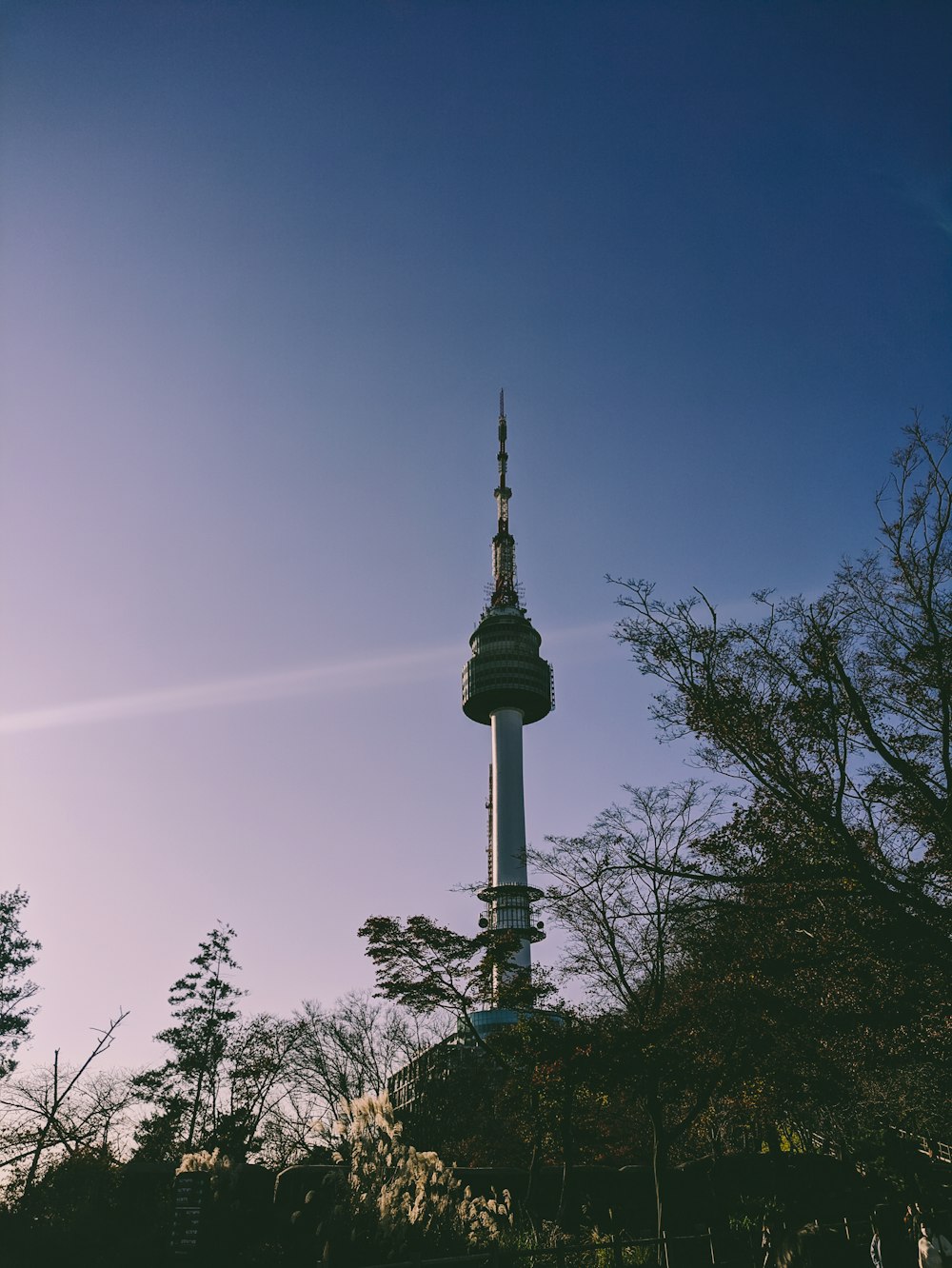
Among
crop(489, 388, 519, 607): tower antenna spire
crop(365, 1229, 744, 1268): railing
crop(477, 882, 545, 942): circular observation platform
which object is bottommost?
crop(365, 1229, 744, 1268): railing

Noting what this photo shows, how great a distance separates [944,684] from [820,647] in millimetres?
1804

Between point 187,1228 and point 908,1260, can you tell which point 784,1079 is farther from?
point 187,1228

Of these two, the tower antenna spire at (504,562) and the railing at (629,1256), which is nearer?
the railing at (629,1256)

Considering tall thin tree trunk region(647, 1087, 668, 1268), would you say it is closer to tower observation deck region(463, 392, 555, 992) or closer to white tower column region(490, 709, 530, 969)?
white tower column region(490, 709, 530, 969)

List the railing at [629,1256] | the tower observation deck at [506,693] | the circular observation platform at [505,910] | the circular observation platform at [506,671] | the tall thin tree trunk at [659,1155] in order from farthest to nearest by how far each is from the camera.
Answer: the circular observation platform at [506,671]
the tower observation deck at [506,693]
the circular observation platform at [505,910]
the tall thin tree trunk at [659,1155]
the railing at [629,1256]

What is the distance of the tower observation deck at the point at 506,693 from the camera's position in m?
74.3

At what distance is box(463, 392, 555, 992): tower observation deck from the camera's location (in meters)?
74.3

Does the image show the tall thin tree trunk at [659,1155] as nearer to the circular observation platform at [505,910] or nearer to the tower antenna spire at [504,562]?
the circular observation platform at [505,910]

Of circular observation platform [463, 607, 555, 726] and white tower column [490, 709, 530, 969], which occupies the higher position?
circular observation platform [463, 607, 555, 726]

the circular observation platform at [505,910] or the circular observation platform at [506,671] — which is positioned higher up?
the circular observation platform at [506,671]

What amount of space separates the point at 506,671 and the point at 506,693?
2187mm

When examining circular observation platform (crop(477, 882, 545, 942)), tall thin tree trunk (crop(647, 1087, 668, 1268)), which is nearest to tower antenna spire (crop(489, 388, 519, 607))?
circular observation platform (crop(477, 882, 545, 942))

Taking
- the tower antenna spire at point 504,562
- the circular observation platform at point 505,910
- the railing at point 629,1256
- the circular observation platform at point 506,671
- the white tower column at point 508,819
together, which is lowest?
the railing at point 629,1256

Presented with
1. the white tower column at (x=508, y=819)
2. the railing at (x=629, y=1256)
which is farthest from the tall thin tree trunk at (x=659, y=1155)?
the white tower column at (x=508, y=819)
